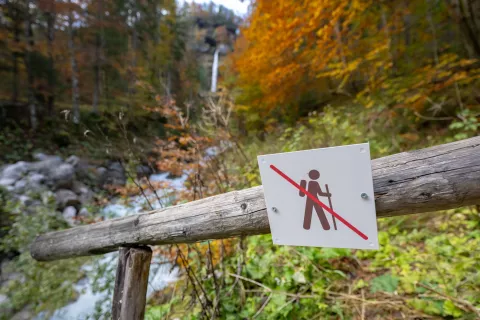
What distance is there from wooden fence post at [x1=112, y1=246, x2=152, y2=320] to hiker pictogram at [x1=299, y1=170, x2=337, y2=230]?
0.96 meters

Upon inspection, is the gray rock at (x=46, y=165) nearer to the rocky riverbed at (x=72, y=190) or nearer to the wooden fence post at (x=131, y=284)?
the rocky riverbed at (x=72, y=190)

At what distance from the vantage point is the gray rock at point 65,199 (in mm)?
4930

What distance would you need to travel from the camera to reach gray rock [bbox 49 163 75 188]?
5.53m

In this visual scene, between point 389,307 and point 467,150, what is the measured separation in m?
1.22

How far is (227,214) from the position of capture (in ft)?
3.36

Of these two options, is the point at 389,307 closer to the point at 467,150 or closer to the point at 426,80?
the point at 467,150

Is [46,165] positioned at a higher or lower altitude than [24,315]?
higher

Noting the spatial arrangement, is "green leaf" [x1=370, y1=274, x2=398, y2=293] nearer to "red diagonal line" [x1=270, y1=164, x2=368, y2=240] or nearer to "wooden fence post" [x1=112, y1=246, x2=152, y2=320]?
"red diagonal line" [x1=270, y1=164, x2=368, y2=240]

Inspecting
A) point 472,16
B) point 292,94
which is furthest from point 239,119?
point 472,16

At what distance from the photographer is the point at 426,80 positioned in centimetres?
317

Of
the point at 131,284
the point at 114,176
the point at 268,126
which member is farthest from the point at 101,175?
the point at 131,284

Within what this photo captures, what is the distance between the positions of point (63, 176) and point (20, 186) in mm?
983

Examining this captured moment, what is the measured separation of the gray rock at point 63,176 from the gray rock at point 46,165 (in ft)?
0.38

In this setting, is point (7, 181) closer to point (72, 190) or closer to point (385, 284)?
point (72, 190)
